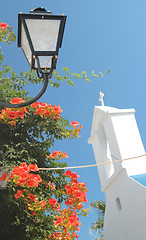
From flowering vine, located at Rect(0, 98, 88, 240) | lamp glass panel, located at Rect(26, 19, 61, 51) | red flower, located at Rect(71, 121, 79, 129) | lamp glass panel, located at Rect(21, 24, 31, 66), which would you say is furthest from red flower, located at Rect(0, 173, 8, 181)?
lamp glass panel, located at Rect(26, 19, 61, 51)

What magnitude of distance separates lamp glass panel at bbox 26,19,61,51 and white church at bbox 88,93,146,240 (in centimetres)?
432

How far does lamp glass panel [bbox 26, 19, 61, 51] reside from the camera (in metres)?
1.86

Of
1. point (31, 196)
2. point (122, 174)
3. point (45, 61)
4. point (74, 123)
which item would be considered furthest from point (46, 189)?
point (122, 174)

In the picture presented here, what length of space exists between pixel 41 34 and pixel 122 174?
5087 millimetres

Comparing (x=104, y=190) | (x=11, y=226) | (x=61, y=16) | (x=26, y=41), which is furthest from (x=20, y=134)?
(x=104, y=190)

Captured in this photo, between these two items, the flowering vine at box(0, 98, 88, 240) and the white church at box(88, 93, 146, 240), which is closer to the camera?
the flowering vine at box(0, 98, 88, 240)

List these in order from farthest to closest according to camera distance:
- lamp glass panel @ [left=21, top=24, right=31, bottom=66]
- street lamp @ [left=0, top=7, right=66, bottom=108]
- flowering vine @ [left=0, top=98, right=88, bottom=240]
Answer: flowering vine @ [left=0, top=98, right=88, bottom=240] → lamp glass panel @ [left=21, top=24, right=31, bottom=66] → street lamp @ [left=0, top=7, right=66, bottom=108]

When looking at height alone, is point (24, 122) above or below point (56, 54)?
above

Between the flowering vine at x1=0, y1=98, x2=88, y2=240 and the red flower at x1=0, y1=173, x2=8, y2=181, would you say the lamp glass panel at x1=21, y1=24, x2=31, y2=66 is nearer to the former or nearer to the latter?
the flowering vine at x1=0, y1=98, x2=88, y2=240

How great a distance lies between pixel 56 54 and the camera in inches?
74.6

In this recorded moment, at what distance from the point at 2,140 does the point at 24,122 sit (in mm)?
364

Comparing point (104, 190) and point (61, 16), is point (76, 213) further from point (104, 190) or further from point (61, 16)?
point (104, 190)

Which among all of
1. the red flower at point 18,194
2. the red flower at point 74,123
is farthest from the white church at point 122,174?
the red flower at point 18,194

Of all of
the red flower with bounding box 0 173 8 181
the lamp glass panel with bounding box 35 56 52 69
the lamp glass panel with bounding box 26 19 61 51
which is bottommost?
the red flower with bounding box 0 173 8 181
